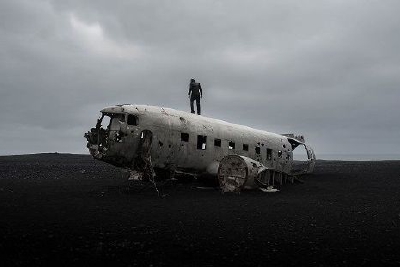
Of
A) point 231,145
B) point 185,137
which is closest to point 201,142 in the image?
point 185,137

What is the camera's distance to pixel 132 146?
58.4ft

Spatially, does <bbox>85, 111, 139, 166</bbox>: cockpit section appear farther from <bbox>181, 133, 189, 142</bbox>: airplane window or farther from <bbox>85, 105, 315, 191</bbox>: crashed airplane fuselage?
<bbox>181, 133, 189, 142</bbox>: airplane window

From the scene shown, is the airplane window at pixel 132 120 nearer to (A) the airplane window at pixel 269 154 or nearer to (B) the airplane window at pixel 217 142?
(B) the airplane window at pixel 217 142

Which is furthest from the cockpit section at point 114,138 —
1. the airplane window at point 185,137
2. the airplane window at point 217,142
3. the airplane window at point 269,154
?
the airplane window at point 269,154

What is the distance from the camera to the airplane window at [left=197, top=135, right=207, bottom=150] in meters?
20.8

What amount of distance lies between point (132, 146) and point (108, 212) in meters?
5.63

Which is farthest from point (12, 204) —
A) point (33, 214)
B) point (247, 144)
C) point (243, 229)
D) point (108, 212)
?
point (247, 144)

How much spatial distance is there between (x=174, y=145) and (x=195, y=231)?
971cm

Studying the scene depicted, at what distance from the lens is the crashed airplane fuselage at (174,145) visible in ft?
58.0

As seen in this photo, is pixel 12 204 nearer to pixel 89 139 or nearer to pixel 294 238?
pixel 89 139

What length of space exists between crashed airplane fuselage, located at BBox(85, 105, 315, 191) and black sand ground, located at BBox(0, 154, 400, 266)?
2.31 meters

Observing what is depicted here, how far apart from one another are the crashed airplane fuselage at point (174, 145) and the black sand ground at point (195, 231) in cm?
231

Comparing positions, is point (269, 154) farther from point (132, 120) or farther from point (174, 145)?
point (132, 120)

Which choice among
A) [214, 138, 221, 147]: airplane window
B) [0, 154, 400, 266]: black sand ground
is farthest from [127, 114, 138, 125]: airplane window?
[214, 138, 221, 147]: airplane window
